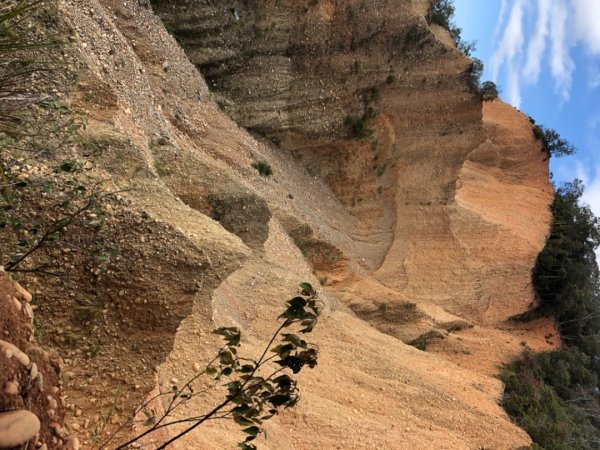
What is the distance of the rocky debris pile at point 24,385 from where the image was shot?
12.5 feet

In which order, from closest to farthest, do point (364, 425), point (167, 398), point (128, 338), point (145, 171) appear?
point (128, 338), point (167, 398), point (145, 171), point (364, 425)

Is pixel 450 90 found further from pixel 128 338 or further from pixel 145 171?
pixel 128 338

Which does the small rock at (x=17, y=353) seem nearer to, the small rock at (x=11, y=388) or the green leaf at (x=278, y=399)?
the small rock at (x=11, y=388)

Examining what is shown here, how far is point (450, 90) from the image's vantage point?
70.3 feet

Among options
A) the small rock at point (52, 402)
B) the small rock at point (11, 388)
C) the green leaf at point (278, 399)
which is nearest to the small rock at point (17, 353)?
the small rock at point (11, 388)

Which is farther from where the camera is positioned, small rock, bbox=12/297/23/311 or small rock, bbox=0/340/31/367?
small rock, bbox=12/297/23/311

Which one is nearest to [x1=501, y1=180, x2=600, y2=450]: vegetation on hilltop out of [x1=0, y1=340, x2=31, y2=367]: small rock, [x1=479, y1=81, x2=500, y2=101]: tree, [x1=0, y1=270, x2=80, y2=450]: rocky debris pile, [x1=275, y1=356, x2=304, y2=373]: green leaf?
[x1=479, y1=81, x2=500, y2=101]: tree

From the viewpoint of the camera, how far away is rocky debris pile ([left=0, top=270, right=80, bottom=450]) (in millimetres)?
3812

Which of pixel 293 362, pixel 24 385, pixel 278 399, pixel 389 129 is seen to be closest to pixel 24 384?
pixel 24 385

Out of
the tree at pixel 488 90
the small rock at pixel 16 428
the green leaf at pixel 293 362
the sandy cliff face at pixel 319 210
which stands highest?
the tree at pixel 488 90

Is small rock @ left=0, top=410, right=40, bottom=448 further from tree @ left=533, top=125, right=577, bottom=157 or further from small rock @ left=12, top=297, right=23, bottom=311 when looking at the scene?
tree @ left=533, top=125, right=577, bottom=157

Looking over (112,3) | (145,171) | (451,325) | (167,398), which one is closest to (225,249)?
(145,171)

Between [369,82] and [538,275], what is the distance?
943 cm

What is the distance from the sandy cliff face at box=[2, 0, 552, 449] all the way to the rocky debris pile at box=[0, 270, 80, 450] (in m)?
1.55
